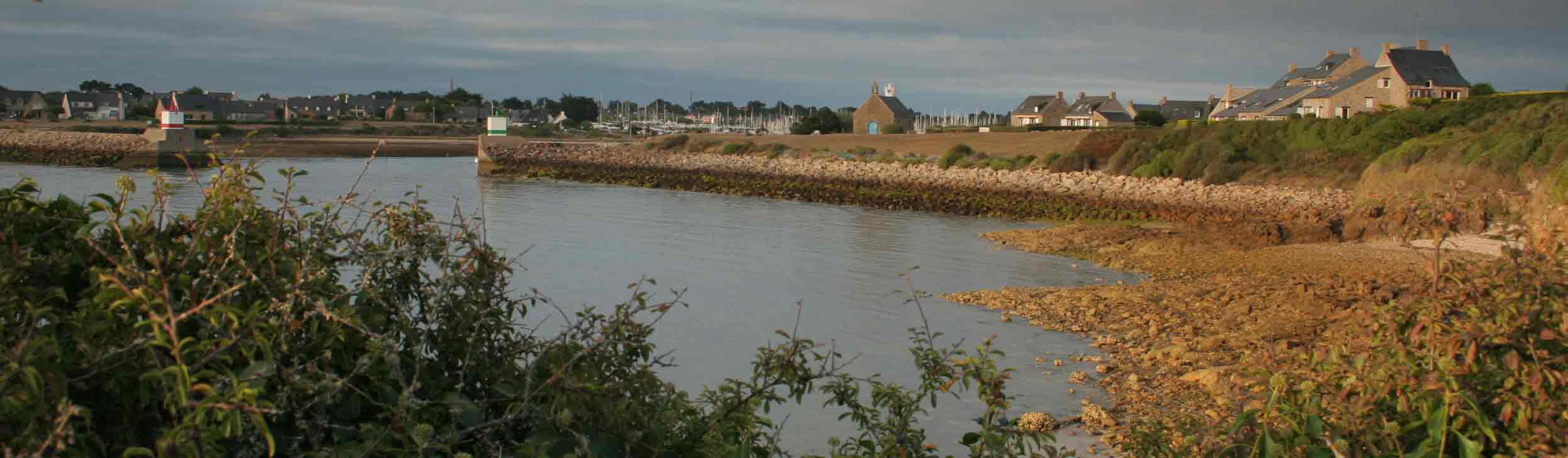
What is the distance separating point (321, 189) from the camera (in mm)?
34438

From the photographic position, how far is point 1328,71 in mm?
62125

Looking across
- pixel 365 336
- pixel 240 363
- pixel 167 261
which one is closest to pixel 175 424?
pixel 240 363

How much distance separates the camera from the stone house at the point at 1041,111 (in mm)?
75312

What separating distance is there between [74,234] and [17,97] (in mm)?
119045

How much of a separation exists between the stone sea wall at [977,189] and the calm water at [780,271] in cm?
212

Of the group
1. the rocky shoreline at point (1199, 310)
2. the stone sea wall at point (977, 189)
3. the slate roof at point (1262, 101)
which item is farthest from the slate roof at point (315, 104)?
the rocky shoreline at point (1199, 310)

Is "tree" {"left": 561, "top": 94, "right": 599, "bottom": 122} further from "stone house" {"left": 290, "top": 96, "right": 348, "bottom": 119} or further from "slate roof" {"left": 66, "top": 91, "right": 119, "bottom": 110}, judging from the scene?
"slate roof" {"left": 66, "top": 91, "right": 119, "bottom": 110}

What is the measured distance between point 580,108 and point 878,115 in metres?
61.3

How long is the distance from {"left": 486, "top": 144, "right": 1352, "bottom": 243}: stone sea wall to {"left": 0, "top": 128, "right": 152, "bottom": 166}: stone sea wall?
55.7ft

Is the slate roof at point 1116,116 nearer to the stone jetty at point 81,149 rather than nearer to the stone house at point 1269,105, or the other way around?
the stone house at point 1269,105

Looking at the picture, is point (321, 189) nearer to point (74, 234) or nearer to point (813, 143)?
point (813, 143)

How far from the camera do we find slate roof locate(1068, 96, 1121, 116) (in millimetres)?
73938

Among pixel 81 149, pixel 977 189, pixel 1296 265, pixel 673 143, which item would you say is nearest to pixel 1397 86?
pixel 977 189

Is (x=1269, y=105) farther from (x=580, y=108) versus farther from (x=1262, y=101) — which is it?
(x=580, y=108)
